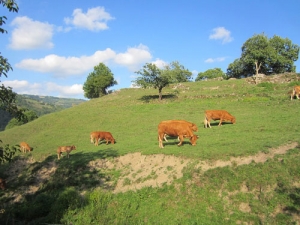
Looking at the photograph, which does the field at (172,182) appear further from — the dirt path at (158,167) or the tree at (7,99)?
the tree at (7,99)

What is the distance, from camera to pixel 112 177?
14984mm

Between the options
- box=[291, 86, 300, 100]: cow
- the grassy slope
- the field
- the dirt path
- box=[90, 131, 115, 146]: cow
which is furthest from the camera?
box=[291, 86, 300, 100]: cow

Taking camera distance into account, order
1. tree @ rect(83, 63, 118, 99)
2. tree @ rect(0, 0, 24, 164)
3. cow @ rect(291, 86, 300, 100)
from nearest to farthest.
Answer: tree @ rect(0, 0, 24, 164), cow @ rect(291, 86, 300, 100), tree @ rect(83, 63, 118, 99)

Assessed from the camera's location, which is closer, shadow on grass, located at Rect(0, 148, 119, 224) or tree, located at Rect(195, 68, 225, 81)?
shadow on grass, located at Rect(0, 148, 119, 224)

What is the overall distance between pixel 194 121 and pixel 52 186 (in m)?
16.9

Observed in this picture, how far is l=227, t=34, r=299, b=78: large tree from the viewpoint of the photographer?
59219 mm

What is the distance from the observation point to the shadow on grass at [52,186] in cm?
1229

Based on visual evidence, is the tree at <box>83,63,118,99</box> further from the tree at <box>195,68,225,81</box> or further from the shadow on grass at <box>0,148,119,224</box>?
the shadow on grass at <box>0,148,119,224</box>

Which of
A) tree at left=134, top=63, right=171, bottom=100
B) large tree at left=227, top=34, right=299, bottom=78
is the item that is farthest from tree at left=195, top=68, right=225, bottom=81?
tree at left=134, top=63, right=171, bottom=100

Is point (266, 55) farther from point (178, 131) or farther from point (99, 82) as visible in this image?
point (178, 131)

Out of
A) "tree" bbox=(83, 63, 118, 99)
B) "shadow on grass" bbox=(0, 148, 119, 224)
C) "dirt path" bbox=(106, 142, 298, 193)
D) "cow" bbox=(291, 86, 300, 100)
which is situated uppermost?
"tree" bbox=(83, 63, 118, 99)

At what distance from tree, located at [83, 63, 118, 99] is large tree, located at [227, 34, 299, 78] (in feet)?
126

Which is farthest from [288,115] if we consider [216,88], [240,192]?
[216,88]

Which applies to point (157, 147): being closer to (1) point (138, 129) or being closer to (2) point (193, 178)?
(2) point (193, 178)
